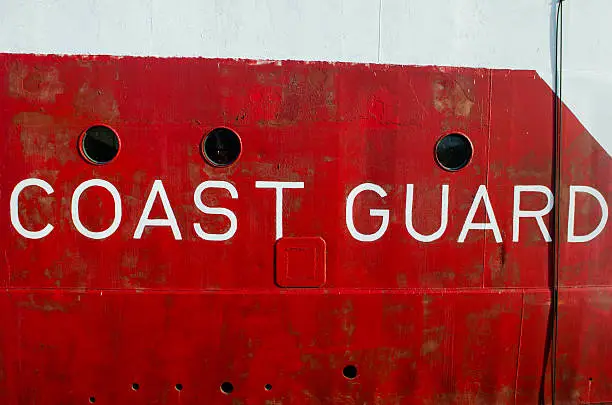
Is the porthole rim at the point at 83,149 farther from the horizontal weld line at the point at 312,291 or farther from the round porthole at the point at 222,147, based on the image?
the horizontal weld line at the point at 312,291

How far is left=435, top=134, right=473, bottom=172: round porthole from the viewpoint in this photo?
3.20 meters

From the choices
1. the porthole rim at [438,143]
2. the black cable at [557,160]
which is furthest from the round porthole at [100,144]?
the black cable at [557,160]

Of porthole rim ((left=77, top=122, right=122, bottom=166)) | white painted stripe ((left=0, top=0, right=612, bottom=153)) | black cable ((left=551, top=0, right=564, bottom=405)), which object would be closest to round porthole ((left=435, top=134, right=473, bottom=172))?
white painted stripe ((left=0, top=0, right=612, bottom=153))

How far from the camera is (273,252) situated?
3.14m

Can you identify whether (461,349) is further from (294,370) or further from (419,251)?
(294,370)

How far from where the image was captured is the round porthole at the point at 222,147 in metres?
3.11

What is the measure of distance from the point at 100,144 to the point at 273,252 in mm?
1334

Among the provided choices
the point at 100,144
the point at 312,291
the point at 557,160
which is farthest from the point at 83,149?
the point at 557,160

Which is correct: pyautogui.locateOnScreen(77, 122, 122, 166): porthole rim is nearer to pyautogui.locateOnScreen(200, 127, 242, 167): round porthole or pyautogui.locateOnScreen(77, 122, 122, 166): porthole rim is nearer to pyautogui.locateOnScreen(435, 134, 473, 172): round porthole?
pyautogui.locateOnScreen(200, 127, 242, 167): round porthole

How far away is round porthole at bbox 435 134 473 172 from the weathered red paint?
7 centimetres

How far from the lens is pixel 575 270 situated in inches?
129

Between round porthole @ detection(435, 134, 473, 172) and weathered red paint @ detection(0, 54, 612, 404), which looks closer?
weathered red paint @ detection(0, 54, 612, 404)

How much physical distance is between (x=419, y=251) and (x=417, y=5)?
165 centimetres

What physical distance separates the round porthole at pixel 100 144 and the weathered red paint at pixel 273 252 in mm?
56
